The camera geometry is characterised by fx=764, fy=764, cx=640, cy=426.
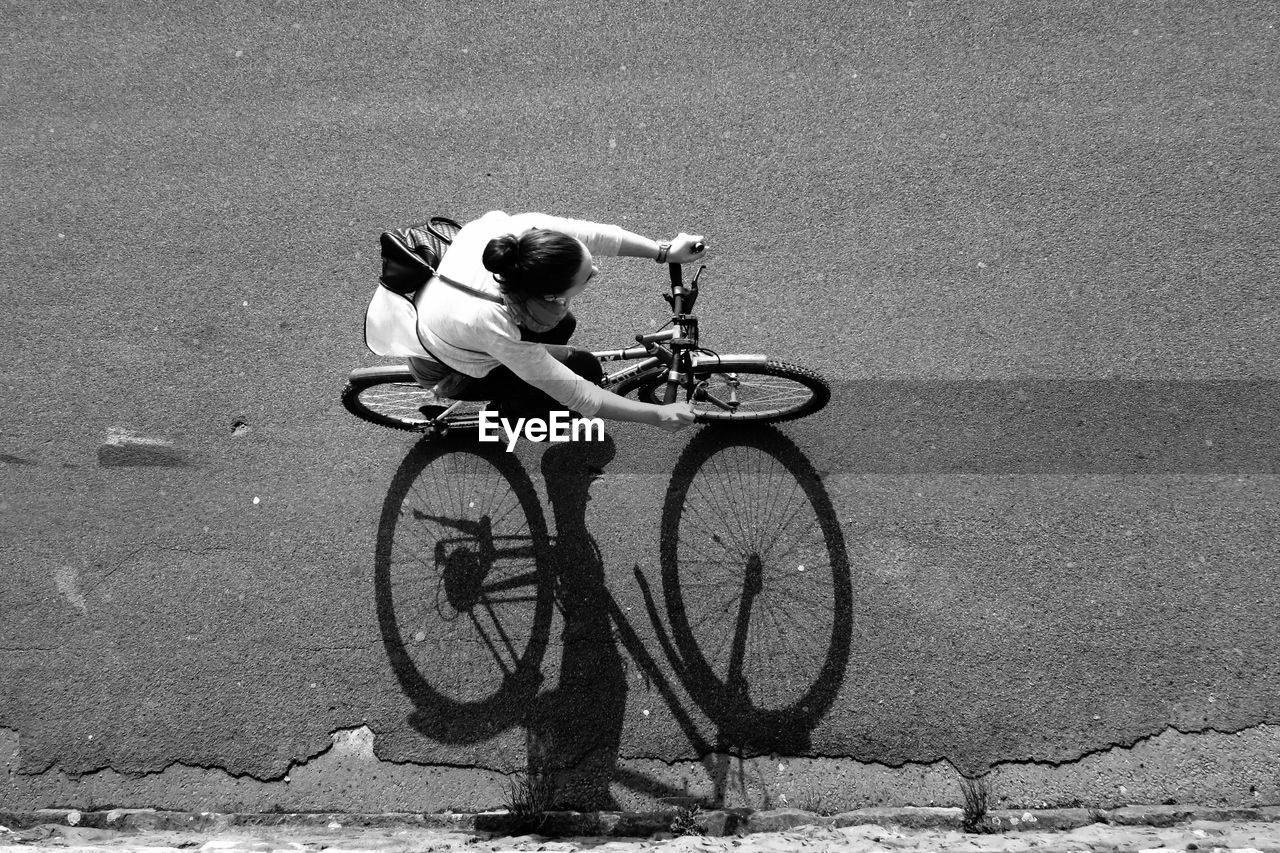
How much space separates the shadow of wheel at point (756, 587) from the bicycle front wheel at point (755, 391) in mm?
189

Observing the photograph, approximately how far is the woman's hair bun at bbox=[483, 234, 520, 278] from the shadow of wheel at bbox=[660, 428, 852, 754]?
6.83ft

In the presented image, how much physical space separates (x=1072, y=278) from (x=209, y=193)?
18.5 feet

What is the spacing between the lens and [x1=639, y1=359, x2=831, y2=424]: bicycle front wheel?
12.8ft

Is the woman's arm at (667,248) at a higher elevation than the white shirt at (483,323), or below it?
higher

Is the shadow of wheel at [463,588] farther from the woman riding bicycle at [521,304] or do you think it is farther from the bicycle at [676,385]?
the woman riding bicycle at [521,304]

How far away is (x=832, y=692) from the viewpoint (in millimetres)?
4012

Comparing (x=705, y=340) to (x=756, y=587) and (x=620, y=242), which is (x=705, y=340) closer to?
(x=620, y=242)

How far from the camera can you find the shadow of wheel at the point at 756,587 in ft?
13.1

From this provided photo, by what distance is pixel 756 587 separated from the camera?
166 inches

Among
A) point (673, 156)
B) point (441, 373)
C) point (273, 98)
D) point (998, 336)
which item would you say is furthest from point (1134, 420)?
point (273, 98)

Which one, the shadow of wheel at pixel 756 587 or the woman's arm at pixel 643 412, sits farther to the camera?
the shadow of wheel at pixel 756 587

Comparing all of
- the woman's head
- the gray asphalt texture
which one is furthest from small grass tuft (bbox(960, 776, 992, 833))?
the woman's head

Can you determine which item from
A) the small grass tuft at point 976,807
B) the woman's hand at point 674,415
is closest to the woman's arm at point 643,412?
the woman's hand at point 674,415

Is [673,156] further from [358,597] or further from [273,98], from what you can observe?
[358,597]
